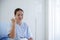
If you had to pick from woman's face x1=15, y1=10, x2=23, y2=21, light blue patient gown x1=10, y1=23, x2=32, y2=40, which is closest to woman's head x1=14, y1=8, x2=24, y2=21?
woman's face x1=15, y1=10, x2=23, y2=21

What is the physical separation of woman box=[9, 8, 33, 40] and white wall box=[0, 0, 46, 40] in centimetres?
6

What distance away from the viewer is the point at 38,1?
1813mm

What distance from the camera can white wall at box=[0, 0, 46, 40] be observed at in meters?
1.69

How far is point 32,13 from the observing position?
5.89ft

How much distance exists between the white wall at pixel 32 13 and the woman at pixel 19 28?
0.20 ft

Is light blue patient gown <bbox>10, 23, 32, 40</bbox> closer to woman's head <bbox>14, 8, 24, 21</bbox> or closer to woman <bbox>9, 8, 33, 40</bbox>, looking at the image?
woman <bbox>9, 8, 33, 40</bbox>

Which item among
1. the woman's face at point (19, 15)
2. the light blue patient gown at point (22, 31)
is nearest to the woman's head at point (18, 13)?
the woman's face at point (19, 15)

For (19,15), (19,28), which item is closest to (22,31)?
(19,28)

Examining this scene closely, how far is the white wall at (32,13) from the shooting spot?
66.4 inches

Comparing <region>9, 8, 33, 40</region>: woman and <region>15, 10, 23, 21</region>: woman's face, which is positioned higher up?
<region>15, 10, 23, 21</region>: woman's face
